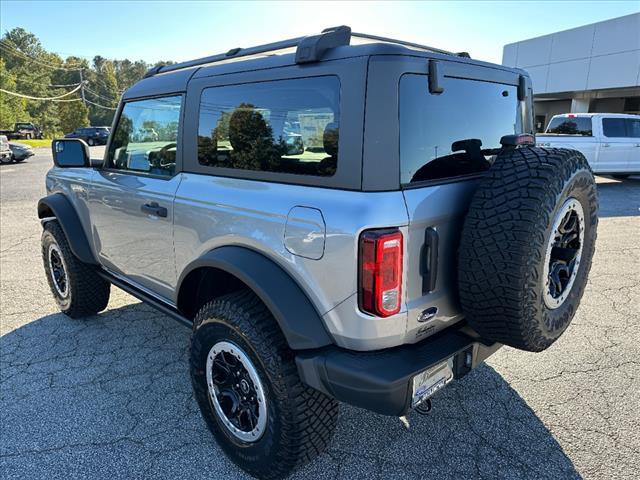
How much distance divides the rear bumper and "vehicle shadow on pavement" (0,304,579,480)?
0.68m

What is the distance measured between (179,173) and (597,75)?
27.6 m

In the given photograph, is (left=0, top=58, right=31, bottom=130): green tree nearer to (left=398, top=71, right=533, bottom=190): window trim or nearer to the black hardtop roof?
the black hardtop roof

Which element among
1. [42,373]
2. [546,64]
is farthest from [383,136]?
[546,64]

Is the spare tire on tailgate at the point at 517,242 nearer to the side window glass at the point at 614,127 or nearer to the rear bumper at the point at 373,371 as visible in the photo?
the rear bumper at the point at 373,371

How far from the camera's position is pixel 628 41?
2211cm

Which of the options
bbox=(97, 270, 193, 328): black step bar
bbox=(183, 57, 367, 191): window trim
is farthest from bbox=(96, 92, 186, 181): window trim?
bbox=(97, 270, 193, 328): black step bar

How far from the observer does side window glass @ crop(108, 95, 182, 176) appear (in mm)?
2713

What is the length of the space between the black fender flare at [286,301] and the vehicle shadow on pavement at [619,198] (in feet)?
26.2

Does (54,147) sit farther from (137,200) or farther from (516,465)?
(516,465)

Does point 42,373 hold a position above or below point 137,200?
below

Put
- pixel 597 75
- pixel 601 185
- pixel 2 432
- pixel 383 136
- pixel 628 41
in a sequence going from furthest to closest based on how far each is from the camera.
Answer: pixel 597 75 → pixel 628 41 → pixel 601 185 → pixel 2 432 → pixel 383 136

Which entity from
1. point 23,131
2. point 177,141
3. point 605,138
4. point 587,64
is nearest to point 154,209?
Result: point 177,141

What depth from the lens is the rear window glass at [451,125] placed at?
6.06 ft

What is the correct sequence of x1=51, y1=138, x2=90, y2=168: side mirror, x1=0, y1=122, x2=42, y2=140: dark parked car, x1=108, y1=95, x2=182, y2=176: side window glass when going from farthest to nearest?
x1=0, y1=122, x2=42, y2=140: dark parked car, x1=51, y1=138, x2=90, y2=168: side mirror, x1=108, y1=95, x2=182, y2=176: side window glass
